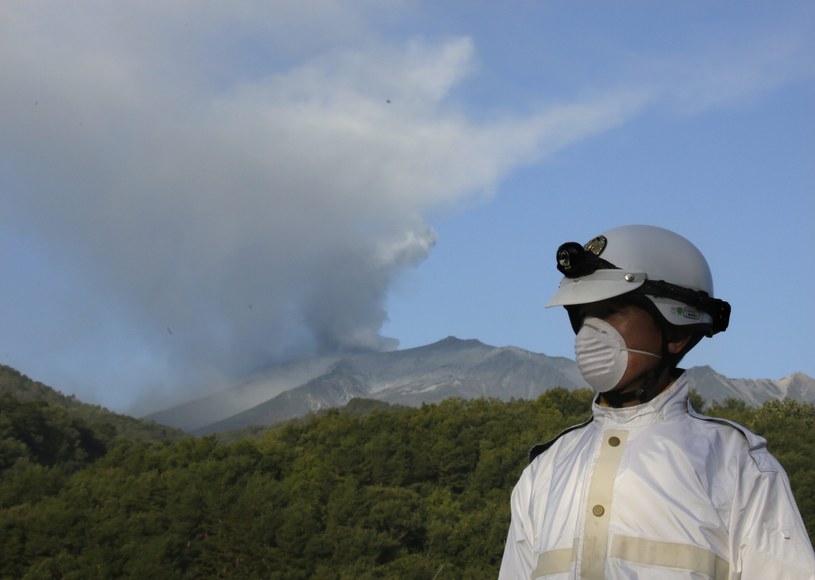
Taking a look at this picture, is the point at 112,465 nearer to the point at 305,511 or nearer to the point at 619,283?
the point at 305,511

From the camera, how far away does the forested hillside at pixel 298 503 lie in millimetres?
20391

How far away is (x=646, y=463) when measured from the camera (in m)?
3.59

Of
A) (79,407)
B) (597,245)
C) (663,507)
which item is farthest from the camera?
(79,407)

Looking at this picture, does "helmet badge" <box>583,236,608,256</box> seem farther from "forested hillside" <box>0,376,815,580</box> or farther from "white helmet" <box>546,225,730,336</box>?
"forested hillside" <box>0,376,815,580</box>

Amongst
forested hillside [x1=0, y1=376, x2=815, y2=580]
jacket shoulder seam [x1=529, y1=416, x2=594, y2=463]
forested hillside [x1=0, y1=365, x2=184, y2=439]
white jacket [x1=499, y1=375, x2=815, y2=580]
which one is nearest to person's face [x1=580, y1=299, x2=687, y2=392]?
white jacket [x1=499, y1=375, x2=815, y2=580]

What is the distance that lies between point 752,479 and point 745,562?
0.91 ft

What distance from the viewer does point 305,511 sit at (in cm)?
2195

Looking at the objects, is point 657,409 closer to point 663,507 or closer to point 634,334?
point 634,334

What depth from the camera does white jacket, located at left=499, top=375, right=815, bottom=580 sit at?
334 cm

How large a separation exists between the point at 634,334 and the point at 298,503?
19.4m

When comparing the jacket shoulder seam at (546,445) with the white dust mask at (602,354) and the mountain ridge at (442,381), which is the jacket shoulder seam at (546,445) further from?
the mountain ridge at (442,381)

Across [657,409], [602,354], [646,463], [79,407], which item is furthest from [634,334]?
[79,407]

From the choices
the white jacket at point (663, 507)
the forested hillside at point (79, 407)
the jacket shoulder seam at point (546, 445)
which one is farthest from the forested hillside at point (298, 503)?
the forested hillside at point (79, 407)

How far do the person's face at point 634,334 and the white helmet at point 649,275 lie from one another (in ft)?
0.20
